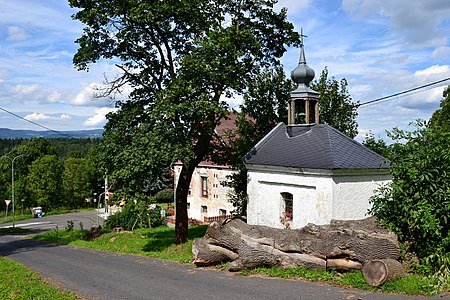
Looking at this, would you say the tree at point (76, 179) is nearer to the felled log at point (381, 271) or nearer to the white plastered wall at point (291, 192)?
the white plastered wall at point (291, 192)

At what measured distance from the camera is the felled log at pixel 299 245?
33.9 ft

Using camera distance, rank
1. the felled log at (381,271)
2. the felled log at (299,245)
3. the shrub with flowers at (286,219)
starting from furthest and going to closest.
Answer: the shrub with flowers at (286,219) → the felled log at (299,245) → the felled log at (381,271)

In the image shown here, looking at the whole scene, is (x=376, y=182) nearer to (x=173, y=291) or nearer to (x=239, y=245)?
(x=239, y=245)

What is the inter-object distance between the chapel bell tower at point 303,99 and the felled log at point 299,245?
7653 millimetres

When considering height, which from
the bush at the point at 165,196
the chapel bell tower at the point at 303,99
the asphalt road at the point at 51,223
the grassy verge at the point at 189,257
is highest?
the chapel bell tower at the point at 303,99

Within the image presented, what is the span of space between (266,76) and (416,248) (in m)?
13.4

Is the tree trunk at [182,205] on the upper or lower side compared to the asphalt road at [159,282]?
upper

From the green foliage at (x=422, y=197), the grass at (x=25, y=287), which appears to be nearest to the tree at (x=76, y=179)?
the grass at (x=25, y=287)

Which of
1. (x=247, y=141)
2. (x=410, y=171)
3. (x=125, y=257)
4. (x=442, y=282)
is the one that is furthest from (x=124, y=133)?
(x=442, y=282)

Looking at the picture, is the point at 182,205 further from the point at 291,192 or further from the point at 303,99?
the point at 303,99

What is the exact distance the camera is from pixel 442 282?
360 inches

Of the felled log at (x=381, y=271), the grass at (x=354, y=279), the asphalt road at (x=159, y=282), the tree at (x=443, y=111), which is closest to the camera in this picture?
the grass at (x=354, y=279)

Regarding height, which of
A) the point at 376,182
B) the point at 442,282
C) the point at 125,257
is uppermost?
the point at 376,182

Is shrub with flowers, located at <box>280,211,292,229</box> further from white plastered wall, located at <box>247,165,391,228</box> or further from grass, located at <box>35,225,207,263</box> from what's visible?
grass, located at <box>35,225,207,263</box>
